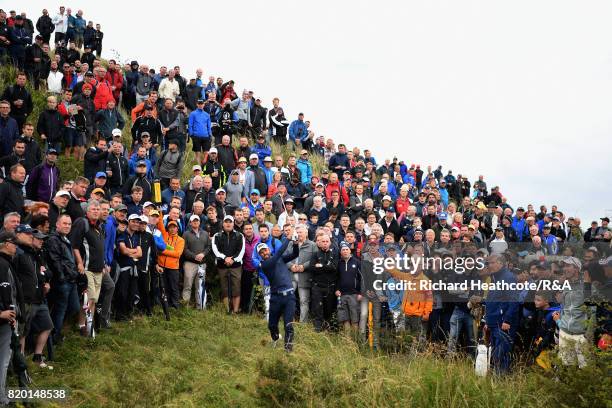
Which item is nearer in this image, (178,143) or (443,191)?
(178,143)

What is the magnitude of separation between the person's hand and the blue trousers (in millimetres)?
7496

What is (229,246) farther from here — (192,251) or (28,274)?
(28,274)

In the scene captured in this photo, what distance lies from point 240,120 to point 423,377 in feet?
50.4

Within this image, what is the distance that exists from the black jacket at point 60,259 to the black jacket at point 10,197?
201cm

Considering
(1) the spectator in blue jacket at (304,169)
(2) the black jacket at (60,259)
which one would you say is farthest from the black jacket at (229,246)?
(1) the spectator in blue jacket at (304,169)

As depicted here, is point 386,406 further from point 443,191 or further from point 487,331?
point 443,191

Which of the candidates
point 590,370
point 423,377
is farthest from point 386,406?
point 590,370

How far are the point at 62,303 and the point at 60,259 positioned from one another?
28.5 inches

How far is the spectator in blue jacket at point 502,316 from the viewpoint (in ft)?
39.3

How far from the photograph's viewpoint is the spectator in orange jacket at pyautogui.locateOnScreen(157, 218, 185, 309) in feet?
46.3

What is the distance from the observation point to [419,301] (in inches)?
541

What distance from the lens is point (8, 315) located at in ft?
28.5

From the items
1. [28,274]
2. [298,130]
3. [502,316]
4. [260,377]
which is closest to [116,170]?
[28,274]

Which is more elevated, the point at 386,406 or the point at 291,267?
the point at 291,267
